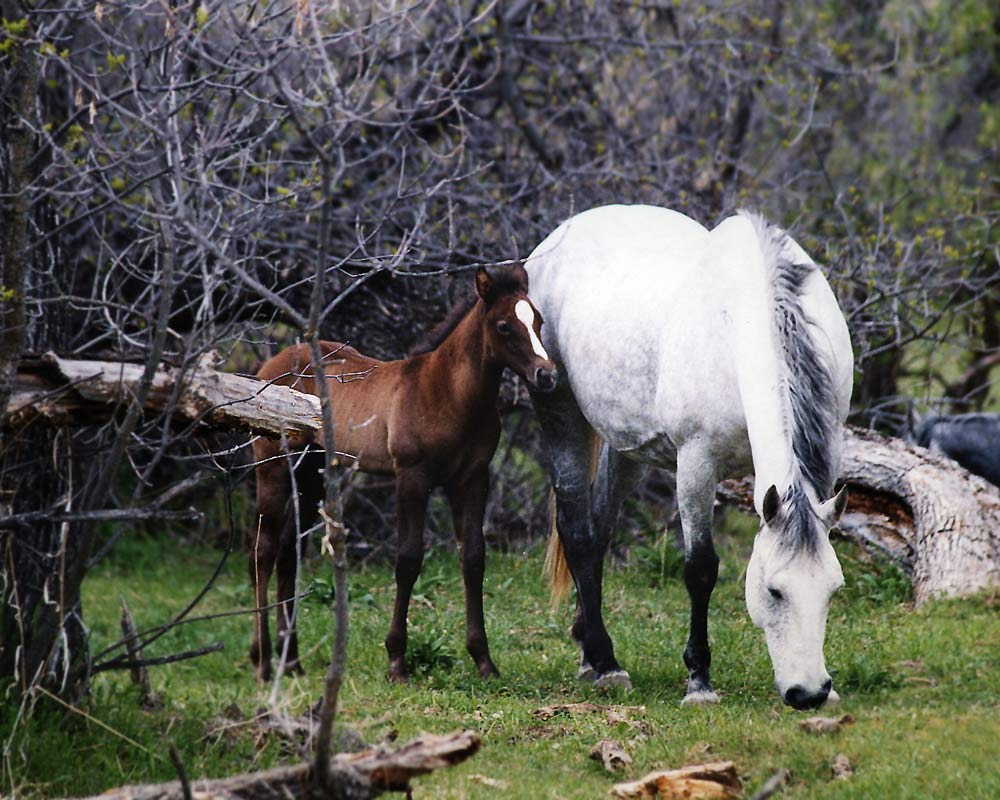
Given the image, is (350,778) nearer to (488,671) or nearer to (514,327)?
(488,671)

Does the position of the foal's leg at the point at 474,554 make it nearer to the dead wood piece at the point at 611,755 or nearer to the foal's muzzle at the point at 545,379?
the foal's muzzle at the point at 545,379

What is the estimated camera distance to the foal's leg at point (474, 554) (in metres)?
6.23

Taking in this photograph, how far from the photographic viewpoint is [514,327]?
606 centimetres

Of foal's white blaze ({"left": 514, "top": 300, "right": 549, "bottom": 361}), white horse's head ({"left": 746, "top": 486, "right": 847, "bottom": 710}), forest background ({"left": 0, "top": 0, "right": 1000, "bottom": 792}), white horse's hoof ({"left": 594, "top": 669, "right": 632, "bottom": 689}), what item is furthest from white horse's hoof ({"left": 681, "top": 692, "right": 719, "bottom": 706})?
forest background ({"left": 0, "top": 0, "right": 1000, "bottom": 792})

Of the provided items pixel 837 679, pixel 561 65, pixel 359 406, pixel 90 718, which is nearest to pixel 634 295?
pixel 359 406

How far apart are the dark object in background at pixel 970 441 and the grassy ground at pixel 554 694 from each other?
1.14 meters

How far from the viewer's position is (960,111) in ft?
42.7

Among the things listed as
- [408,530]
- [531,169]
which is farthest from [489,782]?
[531,169]

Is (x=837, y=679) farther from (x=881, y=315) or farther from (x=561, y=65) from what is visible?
(x=561, y=65)

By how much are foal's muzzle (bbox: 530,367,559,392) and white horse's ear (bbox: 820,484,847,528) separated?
1.50m

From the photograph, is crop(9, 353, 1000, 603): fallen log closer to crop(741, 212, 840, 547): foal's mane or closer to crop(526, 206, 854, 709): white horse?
crop(526, 206, 854, 709): white horse

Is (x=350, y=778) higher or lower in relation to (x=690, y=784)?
higher

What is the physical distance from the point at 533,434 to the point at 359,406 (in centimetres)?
330

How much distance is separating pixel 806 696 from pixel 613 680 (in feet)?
4.73
